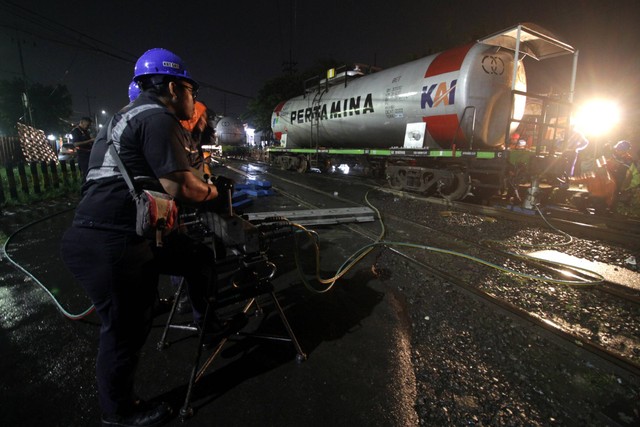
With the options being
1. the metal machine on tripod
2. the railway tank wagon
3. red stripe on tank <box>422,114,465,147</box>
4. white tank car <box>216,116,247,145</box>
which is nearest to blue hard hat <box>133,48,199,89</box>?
the metal machine on tripod

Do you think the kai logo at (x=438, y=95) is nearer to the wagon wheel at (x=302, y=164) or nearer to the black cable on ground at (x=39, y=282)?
the black cable on ground at (x=39, y=282)

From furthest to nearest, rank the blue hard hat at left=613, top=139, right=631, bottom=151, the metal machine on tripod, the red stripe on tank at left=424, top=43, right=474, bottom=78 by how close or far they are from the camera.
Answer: the blue hard hat at left=613, top=139, right=631, bottom=151 < the red stripe on tank at left=424, top=43, right=474, bottom=78 < the metal machine on tripod

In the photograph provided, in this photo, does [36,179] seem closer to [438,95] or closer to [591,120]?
[438,95]

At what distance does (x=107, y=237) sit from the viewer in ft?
5.41

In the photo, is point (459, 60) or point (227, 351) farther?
point (459, 60)

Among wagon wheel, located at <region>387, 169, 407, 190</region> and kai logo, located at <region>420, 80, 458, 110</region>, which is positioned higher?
kai logo, located at <region>420, 80, 458, 110</region>

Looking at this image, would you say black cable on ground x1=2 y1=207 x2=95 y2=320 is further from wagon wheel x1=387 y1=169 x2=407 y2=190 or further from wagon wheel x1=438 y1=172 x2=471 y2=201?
wagon wheel x1=387 y1=169 x2=407 y2=190

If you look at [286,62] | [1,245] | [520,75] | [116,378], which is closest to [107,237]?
[116,378]

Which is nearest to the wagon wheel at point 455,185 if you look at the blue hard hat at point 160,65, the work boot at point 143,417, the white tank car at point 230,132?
the blue hard hat at point 160,65

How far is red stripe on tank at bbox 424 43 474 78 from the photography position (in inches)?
284

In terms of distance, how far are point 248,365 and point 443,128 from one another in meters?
7.52

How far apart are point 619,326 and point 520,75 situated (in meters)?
7.15

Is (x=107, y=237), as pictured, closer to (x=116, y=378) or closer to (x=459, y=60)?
(x=116, y=378)

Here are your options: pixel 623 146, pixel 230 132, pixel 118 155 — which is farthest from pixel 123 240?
pixel 230 132
